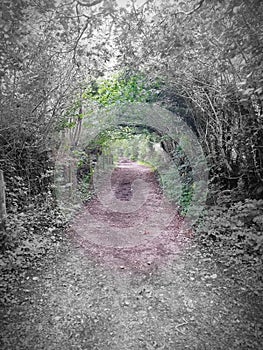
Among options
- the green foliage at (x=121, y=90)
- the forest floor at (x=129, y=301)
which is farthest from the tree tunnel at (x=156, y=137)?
the forest floor at (x=129, y=301)

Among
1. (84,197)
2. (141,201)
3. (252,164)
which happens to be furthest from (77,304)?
(141,201)

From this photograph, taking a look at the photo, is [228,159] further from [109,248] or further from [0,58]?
[0,58]

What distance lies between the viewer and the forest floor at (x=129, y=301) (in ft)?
9.32

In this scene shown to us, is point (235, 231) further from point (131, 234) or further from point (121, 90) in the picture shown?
point (121, 90)

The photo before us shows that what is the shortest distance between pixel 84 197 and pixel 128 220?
2387 mm

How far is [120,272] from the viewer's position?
4293mm

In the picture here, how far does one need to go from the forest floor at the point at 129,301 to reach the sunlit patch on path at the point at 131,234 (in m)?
0.04

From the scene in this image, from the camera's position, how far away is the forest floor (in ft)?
9.32

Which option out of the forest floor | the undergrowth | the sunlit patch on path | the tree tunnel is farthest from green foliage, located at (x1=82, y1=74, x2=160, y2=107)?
the forest floor

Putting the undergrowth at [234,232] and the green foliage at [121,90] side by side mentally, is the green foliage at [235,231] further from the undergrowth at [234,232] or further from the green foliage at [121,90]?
the green foliage at [121,90]

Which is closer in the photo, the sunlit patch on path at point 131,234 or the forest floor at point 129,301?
the forest floor at point 129,301

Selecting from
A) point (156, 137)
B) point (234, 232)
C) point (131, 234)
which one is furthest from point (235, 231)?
point (156, 137)

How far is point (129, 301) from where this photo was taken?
11.6 feet

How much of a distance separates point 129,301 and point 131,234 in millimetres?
2550
